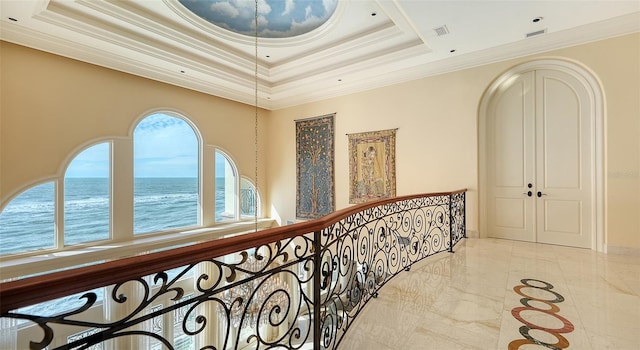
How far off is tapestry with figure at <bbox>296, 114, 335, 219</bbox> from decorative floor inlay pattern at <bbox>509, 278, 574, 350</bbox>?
444 cm

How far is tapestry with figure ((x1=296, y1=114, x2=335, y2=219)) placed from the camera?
6.94 meters

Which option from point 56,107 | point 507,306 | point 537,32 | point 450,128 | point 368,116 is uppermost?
point 537,32

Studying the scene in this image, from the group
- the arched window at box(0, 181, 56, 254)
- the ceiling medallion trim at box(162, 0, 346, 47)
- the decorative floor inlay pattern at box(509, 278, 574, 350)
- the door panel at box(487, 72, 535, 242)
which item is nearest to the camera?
the decorative floor inlay pattern at box(509, 278, 574, 350)

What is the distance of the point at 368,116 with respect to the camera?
6289 millimetres

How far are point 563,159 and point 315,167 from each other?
4.98m

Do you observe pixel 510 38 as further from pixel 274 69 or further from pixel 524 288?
pixel 274 69

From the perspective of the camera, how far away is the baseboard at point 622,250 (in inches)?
148

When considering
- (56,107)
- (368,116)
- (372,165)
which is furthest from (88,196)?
(368,116)

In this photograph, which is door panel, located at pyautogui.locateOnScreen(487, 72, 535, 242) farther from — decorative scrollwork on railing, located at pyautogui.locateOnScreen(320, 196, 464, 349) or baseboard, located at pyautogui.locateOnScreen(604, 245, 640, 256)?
baseboard, located at pyautogui.locateOnScreen(604, 245, 640, 256)

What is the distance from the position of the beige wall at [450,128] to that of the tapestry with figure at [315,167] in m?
0.21

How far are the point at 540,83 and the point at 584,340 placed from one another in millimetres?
4221

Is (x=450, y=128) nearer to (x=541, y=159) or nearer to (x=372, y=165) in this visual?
(x=541, y=159)

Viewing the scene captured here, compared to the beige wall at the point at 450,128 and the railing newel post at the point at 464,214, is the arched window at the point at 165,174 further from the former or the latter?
the railing newel post at the point at 464,214

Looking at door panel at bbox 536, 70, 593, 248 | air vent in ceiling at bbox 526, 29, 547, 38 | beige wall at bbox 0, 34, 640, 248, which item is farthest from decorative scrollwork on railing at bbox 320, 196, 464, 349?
air vent in ceiling at bbox 526, 29, 547, 38
